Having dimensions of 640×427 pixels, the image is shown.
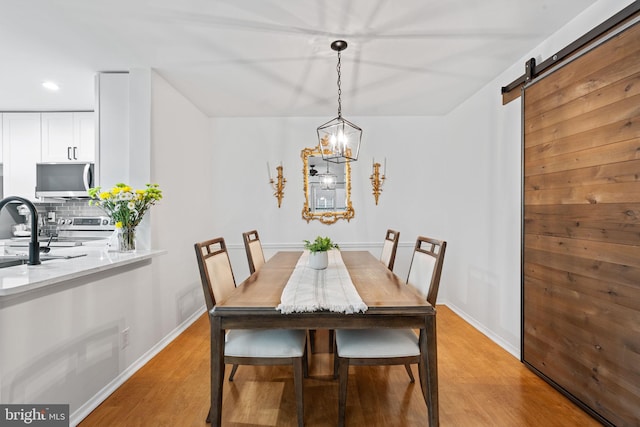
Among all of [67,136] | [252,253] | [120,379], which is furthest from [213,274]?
[67,136]

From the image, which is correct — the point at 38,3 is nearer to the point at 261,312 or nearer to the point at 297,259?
the point at 261,312

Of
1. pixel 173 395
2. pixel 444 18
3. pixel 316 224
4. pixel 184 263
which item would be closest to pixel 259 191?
pixel 316 224

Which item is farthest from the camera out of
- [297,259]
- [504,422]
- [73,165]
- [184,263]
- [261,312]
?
[73,165]

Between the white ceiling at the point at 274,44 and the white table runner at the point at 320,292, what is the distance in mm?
1676

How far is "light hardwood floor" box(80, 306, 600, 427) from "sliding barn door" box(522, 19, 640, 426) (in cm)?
25

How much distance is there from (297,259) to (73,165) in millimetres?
A: 3069

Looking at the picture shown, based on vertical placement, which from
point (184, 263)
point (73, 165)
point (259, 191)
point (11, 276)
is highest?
point (73, 165)

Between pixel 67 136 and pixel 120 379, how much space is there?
3137mm

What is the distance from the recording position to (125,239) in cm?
246

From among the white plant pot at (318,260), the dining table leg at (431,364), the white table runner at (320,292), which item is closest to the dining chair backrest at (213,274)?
the white table runner at (320,292)

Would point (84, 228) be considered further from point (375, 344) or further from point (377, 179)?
point (375, 344)

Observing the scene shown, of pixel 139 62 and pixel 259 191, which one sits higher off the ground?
pixel 139 62

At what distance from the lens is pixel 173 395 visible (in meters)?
2.09

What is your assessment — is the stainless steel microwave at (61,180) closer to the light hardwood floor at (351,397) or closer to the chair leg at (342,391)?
the light hardwood floor at (351,397)
